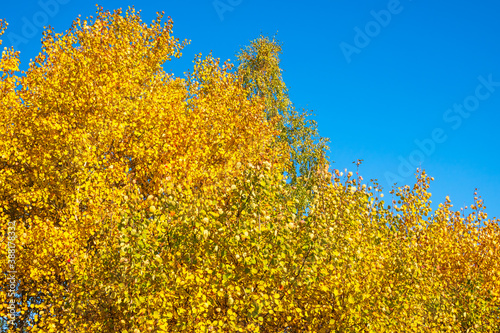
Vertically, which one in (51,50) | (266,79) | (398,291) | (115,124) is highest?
(266,79)

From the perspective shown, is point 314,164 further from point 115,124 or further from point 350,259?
point 350,259

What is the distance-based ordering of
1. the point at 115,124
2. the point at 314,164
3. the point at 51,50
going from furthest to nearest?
the point at 314,164 < the point at 51,50 < the point at 115,124

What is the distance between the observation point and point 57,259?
59.7ft

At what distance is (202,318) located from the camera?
34.3 ft

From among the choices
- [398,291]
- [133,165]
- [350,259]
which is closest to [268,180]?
[350,259]

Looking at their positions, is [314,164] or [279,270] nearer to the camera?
[279,270]

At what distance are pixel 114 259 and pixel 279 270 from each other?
622cm

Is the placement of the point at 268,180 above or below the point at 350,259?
above

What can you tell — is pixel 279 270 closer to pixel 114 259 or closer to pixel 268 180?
pixel 268 180

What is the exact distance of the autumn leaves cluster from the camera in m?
10.9

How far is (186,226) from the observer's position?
11.7 metres

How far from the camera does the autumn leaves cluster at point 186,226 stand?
1093cm

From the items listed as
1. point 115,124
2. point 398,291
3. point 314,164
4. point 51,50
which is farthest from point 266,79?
point 398,291

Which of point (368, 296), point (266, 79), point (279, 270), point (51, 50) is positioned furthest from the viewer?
point (266, 79)
